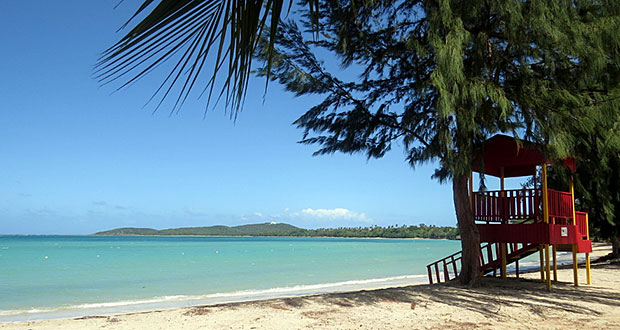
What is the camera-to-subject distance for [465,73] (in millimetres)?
8195

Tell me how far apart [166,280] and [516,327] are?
760 inches

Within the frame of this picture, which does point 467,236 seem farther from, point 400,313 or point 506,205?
point 400,313

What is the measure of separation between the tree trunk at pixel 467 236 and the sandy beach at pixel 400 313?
579mm

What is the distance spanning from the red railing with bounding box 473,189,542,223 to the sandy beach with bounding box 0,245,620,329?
1.69 m

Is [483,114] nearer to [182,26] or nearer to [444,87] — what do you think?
[444,87]

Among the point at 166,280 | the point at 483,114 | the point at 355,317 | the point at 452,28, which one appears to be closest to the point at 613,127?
the point at 483,114

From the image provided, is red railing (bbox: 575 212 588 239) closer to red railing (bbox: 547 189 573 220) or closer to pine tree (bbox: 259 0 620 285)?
red railing (bbox: 547 189 573 220)

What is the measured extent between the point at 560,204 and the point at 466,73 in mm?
5084

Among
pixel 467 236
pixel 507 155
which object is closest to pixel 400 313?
pixel 467 236

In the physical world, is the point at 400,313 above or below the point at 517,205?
below

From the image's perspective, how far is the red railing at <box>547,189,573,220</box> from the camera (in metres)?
11.1

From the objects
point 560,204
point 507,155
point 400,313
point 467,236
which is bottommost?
point 400,313

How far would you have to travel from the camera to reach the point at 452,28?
7305mm

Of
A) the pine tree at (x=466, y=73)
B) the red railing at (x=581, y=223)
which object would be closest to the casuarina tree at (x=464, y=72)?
the pine tree at (x=466, y=73)
